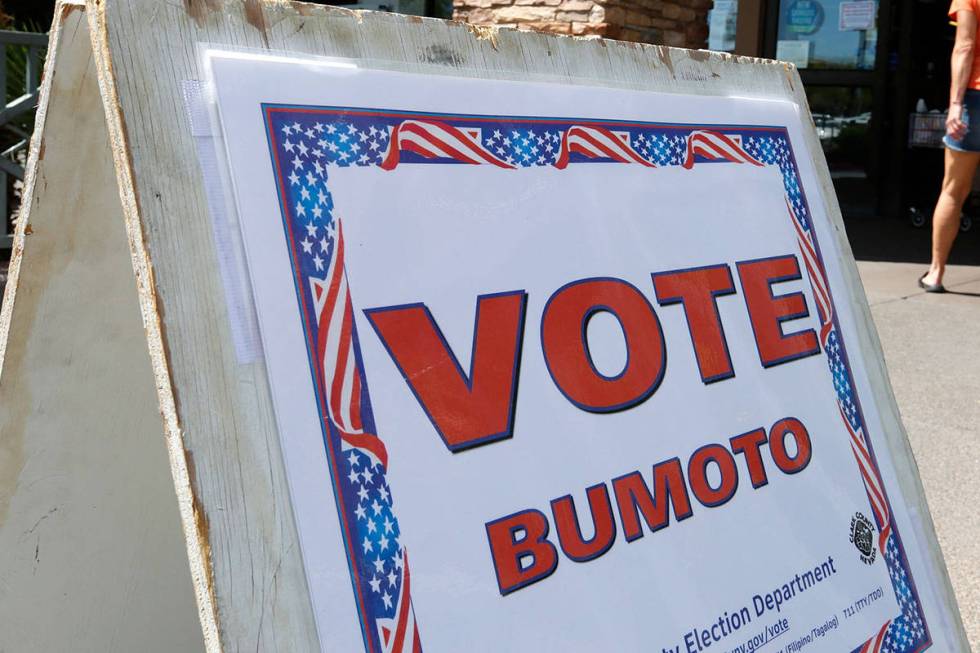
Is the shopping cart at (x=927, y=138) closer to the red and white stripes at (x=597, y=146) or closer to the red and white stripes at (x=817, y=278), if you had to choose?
the red and white stripes at (x=817, y=278)

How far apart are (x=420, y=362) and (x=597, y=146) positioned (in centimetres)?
51

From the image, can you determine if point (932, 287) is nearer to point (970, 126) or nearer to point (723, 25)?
point (970, 126)

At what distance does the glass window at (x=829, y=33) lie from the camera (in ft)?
31.1

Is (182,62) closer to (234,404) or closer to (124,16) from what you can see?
(124,16)

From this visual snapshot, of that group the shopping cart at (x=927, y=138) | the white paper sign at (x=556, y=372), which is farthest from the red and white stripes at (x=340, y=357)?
the shopping cart at (x=927, y=138)

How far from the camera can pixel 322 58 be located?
1298 millimetres

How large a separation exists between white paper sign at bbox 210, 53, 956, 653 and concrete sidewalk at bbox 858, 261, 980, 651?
1.15 metres

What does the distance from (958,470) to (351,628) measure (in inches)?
121

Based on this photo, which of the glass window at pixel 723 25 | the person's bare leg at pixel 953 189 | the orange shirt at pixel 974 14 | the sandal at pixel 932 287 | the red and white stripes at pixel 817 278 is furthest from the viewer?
the glass window at pixel 723 25

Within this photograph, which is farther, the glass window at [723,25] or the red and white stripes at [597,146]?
the glass window at [723,25]

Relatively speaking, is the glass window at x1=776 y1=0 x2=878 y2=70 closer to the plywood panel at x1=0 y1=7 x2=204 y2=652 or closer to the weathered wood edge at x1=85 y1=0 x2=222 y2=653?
the plywood panel at x1=0 y1=7 x2=204 y2=652

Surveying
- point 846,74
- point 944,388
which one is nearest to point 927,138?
point 846,74

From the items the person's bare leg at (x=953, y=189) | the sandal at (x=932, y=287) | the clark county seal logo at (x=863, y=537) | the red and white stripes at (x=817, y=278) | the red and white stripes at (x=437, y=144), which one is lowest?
the sandal at (x=932, y=287)

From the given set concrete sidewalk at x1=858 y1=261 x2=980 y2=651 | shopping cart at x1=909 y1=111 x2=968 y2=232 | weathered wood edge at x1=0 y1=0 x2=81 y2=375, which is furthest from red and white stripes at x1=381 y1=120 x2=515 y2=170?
shopping cart at x1=909 y1=111 x2=968 y2=232
